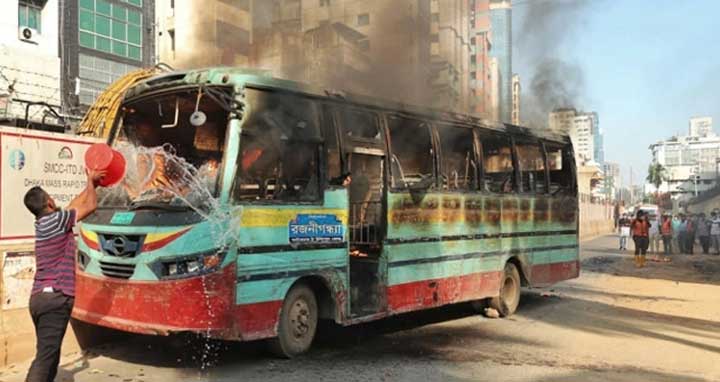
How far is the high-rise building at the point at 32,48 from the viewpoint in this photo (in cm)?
2045

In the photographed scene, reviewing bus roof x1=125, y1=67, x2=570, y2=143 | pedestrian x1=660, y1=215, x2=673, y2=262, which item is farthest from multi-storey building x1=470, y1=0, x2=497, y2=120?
pedestrian x1=660, y1=215, x2=673, y2=262

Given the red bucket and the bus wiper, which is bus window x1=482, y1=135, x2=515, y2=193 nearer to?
the bus wiper

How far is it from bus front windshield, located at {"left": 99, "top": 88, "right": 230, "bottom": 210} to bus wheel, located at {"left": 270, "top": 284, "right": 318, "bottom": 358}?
52.6 inches

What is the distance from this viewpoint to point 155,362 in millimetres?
5898

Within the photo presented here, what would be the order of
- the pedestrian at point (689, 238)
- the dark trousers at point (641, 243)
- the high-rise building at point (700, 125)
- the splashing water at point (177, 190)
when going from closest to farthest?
the splashing water at point (177, 190) → the dark trousers at point (641, 243) → the pedestrian at point (689, 238) → the high-rise building at point (700, 125)

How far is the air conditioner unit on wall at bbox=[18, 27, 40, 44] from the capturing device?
69.3 ft

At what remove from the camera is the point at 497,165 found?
9.15 m

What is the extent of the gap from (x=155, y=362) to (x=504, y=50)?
7994mm

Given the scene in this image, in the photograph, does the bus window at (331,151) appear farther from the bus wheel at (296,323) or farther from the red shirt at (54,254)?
the red shirt at (54,254)

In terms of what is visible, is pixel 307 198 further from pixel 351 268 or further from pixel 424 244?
pixel 424 244

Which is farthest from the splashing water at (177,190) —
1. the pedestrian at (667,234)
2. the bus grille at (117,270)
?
the pedestrian at (667,234)

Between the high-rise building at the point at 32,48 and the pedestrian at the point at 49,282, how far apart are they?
17104mm

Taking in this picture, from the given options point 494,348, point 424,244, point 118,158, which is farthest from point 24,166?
point 494,348

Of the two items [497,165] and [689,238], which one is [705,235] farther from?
[497,165]
